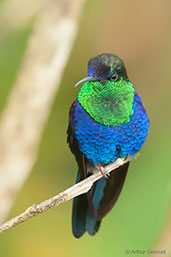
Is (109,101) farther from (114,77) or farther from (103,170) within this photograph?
(103,170)

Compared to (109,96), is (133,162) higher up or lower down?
higher up

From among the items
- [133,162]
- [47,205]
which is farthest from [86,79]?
[133,162]

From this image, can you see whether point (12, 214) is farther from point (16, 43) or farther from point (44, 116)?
point (16, 43)

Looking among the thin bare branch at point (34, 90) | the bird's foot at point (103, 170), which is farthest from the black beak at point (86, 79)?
the thin bare branch at point (34, 90)

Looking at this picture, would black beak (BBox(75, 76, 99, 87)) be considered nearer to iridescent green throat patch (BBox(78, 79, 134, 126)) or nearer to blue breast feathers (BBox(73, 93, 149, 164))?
iridescent green throat patch (BBox(78, 79, 134, 126))

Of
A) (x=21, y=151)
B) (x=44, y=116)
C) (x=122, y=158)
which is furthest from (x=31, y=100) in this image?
(x=122, y=158)

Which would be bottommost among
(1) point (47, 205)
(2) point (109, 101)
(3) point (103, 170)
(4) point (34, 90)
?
(1) point (47, 205)
